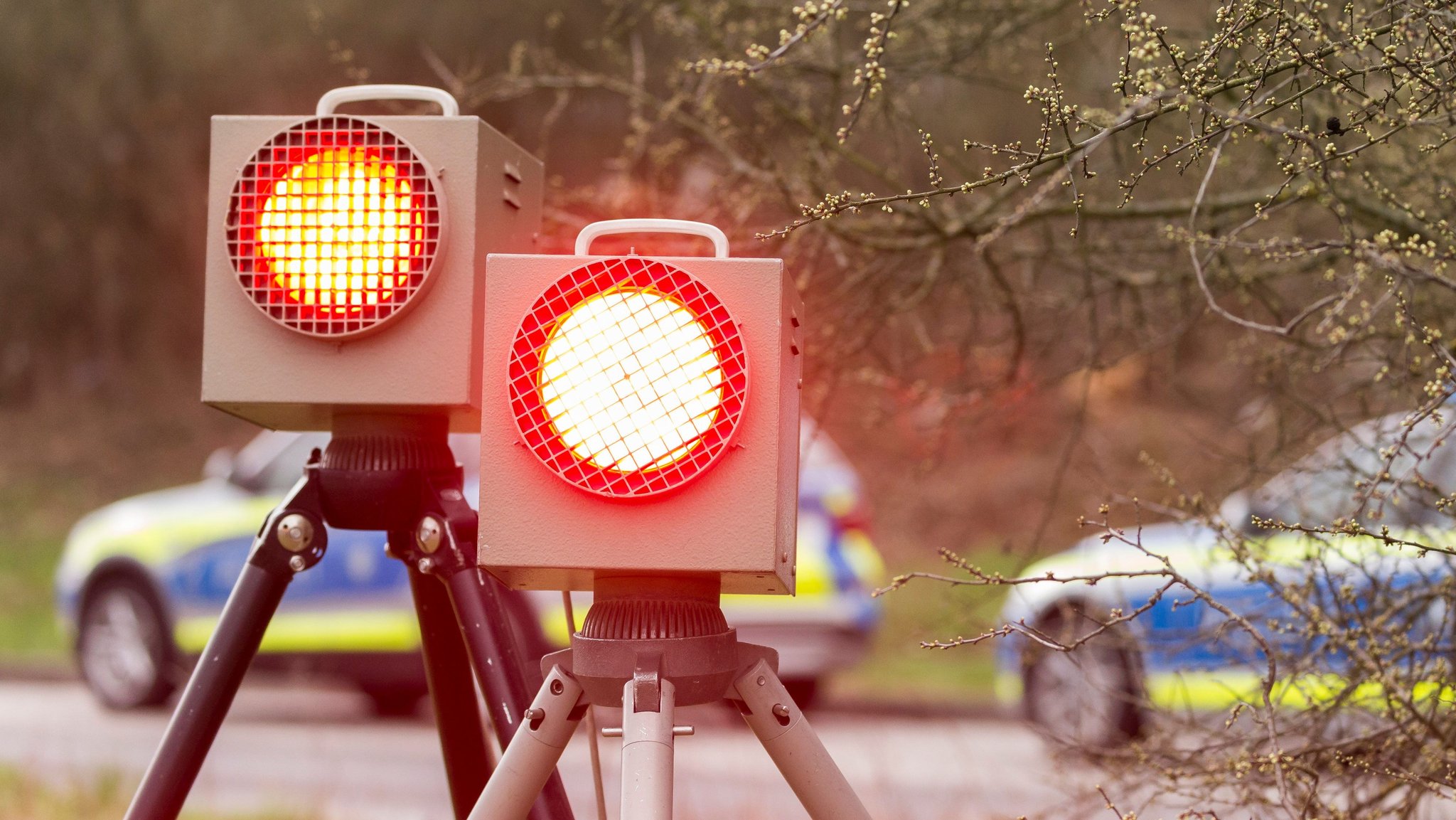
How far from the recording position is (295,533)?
1.91m

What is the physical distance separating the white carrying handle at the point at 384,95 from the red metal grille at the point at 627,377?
1.49 ft

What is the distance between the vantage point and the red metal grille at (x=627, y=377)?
151 centimetres

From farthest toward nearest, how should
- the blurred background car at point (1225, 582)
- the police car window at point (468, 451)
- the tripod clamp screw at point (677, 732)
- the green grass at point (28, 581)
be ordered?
the green grass at point (28, 581)
the police car window at point (468, 451)
the blurred background car at point (1225, 582)
the tripod clamp screw at point (677, 732)

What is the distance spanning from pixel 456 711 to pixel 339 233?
703 millimetres

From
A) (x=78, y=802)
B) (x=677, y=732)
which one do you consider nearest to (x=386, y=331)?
(x=677, y=732)

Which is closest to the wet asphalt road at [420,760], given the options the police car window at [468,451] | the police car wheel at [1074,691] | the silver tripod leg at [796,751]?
the police car wheel at [1074,691]

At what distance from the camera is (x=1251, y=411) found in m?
3.39

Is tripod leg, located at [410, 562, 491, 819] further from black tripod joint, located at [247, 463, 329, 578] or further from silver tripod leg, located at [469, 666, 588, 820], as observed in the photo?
Result: silver tripod leg, located at [469, 666, 588, 820]

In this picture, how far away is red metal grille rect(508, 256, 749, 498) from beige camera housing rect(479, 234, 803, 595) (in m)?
0.01

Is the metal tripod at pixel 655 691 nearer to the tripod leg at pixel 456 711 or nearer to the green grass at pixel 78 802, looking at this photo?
the tripod leg at pixel 456 711

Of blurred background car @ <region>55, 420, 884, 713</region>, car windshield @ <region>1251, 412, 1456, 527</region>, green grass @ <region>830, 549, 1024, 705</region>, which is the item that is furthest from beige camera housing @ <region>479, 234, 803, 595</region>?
green grass @ <region>830, 549, 1024, 705</region>

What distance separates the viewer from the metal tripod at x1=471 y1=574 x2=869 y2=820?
5.00 feet

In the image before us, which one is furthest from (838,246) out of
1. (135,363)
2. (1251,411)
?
(135,363)

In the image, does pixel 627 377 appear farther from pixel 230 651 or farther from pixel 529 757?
pixel 230 651
